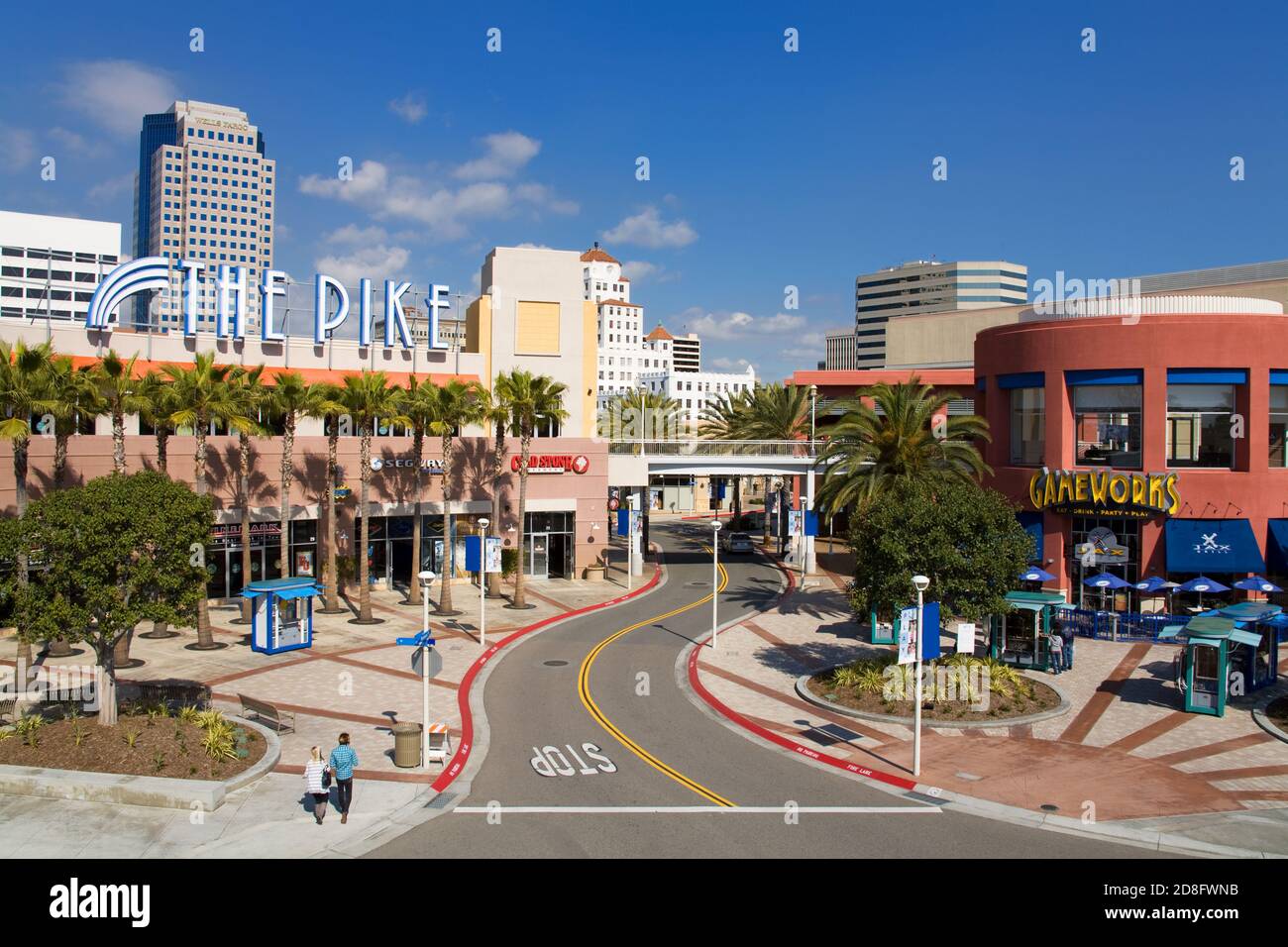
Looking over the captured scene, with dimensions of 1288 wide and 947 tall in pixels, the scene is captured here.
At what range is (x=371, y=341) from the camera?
46.9m

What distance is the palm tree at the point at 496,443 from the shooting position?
138 feet

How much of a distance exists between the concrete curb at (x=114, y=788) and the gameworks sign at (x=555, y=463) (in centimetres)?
3066

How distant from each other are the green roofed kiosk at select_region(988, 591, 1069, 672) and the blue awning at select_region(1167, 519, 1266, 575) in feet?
33.5

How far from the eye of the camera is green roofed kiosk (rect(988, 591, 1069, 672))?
31734mm

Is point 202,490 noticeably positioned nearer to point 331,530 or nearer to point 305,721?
point 331,530

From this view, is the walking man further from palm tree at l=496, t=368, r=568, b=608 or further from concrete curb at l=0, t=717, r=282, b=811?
palm tree at l=496, t=368, r=568, b=608

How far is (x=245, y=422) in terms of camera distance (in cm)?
3478

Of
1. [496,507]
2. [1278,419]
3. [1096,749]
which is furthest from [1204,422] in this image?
[496,507]

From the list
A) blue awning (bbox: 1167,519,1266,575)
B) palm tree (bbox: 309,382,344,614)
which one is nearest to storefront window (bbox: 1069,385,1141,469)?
blue awning (bbox: 1167,519,1266,575)

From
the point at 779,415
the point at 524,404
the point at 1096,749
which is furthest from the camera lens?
the point at 779,415

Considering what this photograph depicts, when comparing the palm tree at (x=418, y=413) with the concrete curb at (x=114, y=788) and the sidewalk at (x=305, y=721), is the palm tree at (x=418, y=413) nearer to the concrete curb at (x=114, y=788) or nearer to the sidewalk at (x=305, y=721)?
the sidewalk at (x=305, y=721)

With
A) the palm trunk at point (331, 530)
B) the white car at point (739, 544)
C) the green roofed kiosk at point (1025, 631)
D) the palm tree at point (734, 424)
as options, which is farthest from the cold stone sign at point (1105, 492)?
the palm trunk at point (331, 530)

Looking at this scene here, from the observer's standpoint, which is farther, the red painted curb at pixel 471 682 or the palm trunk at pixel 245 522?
the palm trunk at pixel 245 522

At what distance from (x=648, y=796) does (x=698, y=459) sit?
3416 cm
